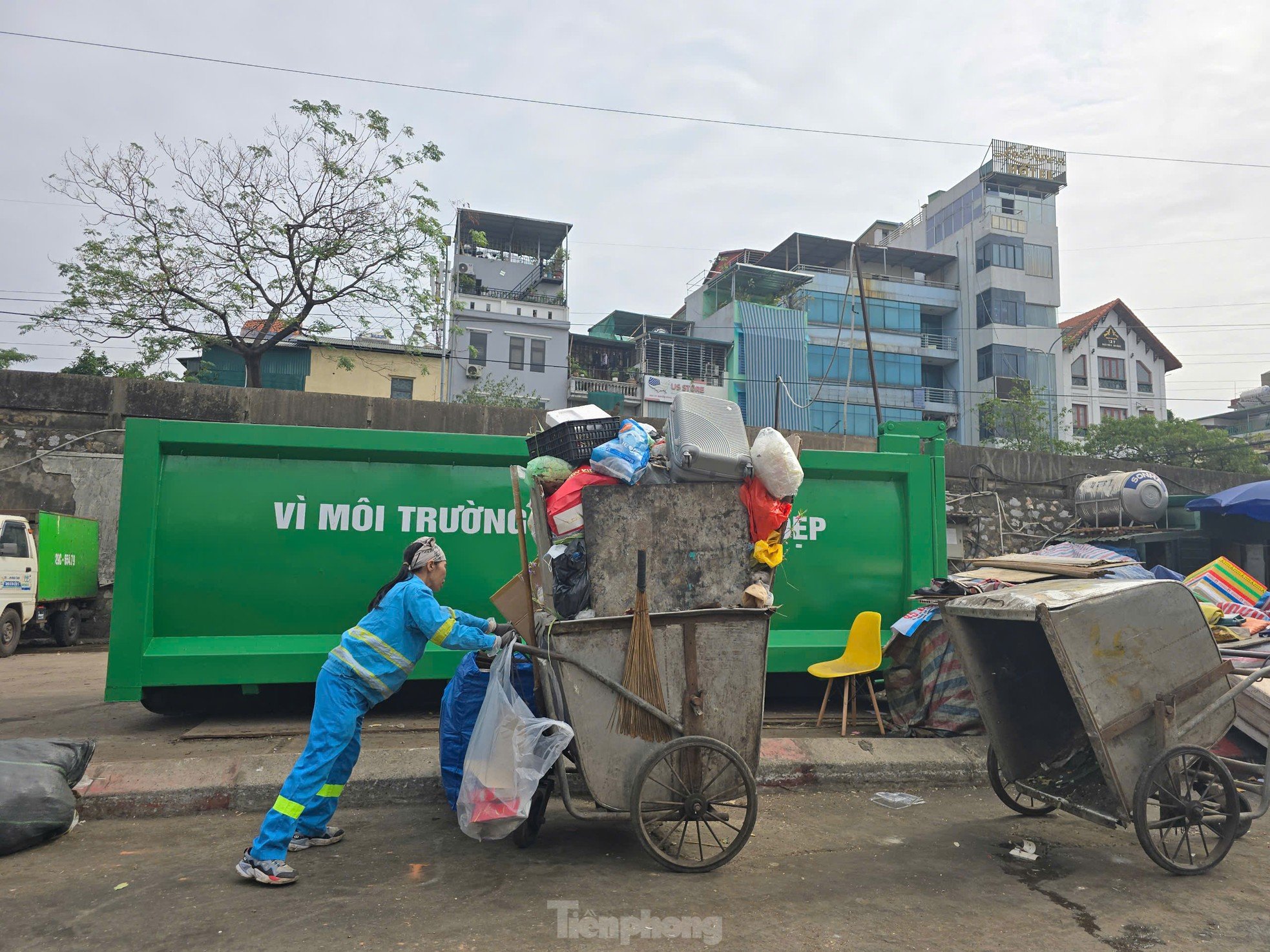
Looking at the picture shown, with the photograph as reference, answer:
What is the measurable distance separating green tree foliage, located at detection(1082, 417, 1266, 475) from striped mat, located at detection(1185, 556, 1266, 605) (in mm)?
26336

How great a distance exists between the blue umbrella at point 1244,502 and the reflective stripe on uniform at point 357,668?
11.6m

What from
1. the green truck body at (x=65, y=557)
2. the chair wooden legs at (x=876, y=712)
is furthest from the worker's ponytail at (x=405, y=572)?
the green truck body at (x=65, y=557)

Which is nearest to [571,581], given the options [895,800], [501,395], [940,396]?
[895,800]

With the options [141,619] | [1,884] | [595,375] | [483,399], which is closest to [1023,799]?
[1,884]

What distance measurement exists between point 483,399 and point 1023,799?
2621cm

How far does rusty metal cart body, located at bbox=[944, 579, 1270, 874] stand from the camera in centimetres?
339

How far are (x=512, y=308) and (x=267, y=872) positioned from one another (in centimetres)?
3230

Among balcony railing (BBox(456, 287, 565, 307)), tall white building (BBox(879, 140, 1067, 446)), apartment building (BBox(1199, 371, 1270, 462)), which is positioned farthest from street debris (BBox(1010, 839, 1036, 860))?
apartment building (BBox(1199, 371, 1270, 462))

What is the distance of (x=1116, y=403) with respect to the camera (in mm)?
41500

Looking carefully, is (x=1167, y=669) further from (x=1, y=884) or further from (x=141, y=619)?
(x=141, y=619)

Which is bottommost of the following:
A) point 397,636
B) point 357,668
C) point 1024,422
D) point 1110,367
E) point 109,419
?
point 357,668

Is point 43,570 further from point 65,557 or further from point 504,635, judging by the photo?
point 504,635

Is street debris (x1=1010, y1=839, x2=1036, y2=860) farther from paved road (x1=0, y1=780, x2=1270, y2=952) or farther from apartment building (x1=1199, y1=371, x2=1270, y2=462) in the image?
apartment building (x1=1199, y1=371, x2=1270, y2=462)

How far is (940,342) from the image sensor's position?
4025 cm
